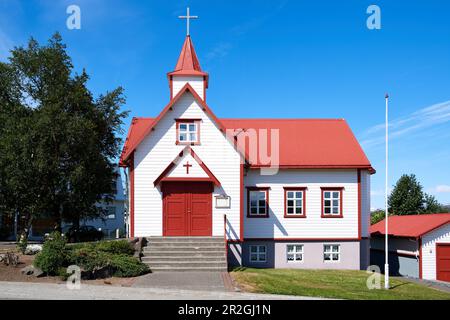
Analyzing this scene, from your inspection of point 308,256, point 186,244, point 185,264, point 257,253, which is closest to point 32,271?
point 185,264

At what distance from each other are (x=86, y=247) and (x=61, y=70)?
1236 cm

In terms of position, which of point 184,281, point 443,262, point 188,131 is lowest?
point 443,262

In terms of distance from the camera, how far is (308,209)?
23422 millimetres

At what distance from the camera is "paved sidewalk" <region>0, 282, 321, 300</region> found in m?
12.6

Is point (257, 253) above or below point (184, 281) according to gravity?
below

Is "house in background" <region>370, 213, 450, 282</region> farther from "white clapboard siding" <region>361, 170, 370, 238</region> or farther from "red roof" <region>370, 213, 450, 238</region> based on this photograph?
"white clapboard siding" <region>361, 170, 370, 238</region>

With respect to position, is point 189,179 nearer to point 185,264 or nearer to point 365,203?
point 185,264

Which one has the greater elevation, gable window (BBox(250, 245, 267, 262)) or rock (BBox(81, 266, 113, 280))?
rock (BBox(81, 266, 113, 280))

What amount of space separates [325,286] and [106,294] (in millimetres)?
8111

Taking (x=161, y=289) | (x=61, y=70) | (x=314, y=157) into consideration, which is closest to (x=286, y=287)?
(x=161, y=289)

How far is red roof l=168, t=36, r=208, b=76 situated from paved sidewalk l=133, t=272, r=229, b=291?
11126 millimetres

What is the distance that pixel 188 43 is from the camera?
25391 mm

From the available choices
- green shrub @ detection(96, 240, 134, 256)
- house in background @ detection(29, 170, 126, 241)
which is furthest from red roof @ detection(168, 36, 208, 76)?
house in background @ detection(29, 170, 126, 241)

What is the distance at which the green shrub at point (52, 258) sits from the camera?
51.0ft
